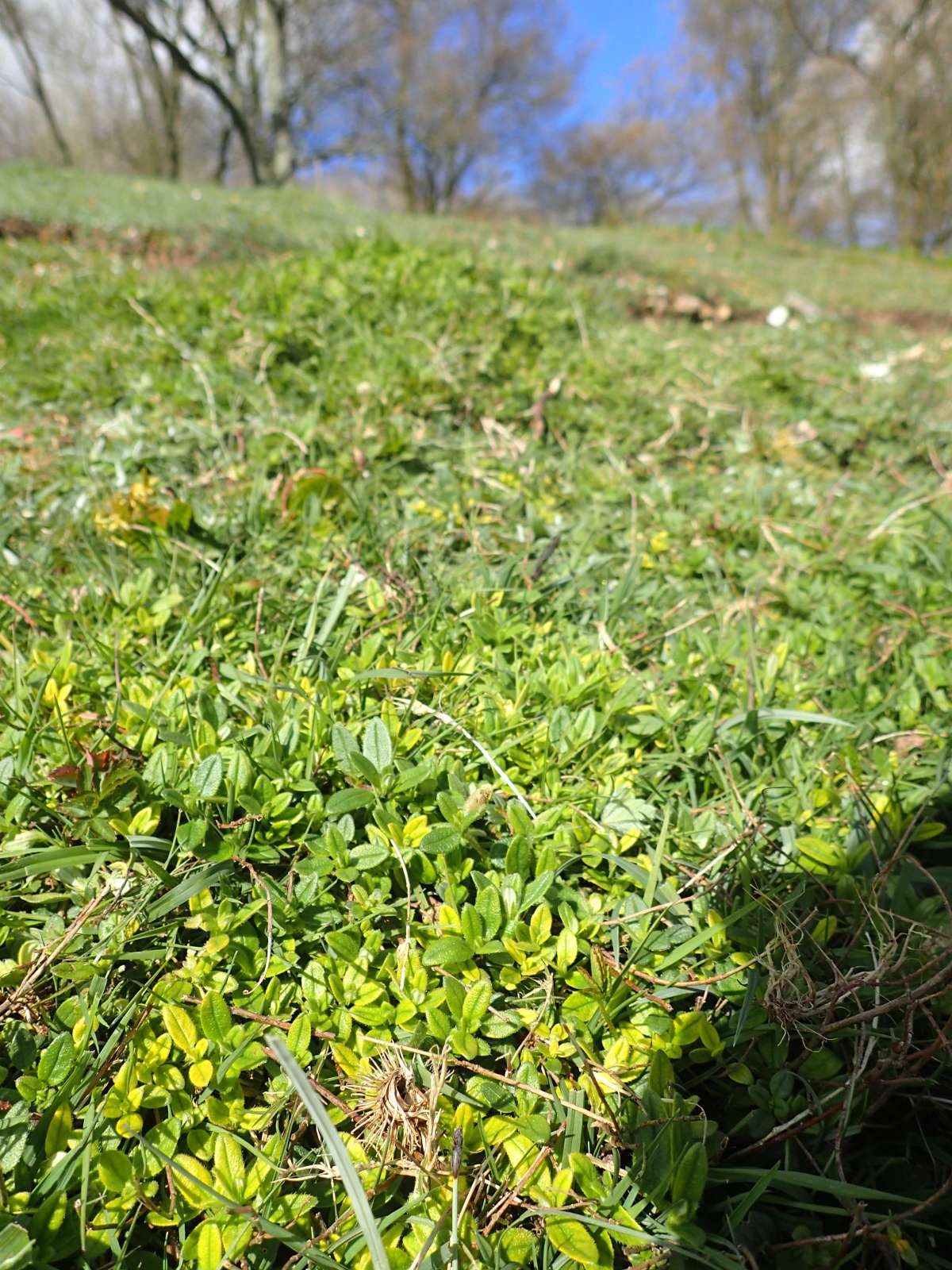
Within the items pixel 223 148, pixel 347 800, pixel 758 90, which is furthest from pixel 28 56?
pixel 347 800

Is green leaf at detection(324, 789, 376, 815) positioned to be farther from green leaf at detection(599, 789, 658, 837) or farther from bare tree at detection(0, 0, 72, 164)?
bare tree at detection(0, 0, 72, 164)

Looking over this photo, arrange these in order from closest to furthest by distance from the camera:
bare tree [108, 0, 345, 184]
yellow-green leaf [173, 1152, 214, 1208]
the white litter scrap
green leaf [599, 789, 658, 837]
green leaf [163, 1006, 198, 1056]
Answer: yellow-green leaf [173, 1152, 214, 1208]
green leaf [163, 1006, 198, 1056]
green leaf [599, 789, 658, 837]
the white litter scrap
bare tree [108, 0, 345, 184]

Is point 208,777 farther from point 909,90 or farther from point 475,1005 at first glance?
point 909,90

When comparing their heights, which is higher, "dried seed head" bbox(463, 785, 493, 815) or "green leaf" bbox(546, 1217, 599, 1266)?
"dried seed head" bbox(463, 785, 493, 815)

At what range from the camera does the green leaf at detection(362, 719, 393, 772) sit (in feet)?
4.24

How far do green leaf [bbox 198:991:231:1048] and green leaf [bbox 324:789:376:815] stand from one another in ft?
1.07

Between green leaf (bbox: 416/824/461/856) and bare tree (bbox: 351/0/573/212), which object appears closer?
green leaf (bbox: 416/824/461/856)

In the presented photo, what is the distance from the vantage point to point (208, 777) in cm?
124

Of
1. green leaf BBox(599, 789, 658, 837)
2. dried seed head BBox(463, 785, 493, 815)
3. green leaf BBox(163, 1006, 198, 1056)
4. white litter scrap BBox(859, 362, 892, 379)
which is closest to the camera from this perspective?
green leaf BBox(163, 1006, 198, 1056)

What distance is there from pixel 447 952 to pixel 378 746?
38 cm

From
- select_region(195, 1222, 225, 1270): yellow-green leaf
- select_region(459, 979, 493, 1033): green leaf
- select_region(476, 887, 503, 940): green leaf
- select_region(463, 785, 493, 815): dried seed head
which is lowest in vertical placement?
select_region(195, 1222, 225, 1270): yellow-green leaf

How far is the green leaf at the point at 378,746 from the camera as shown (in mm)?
1292

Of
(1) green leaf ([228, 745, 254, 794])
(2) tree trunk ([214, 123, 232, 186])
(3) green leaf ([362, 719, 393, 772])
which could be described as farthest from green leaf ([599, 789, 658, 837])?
(2) tree trunk ([214, 123, 232, 186])

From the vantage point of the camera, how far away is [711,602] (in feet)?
6.75
